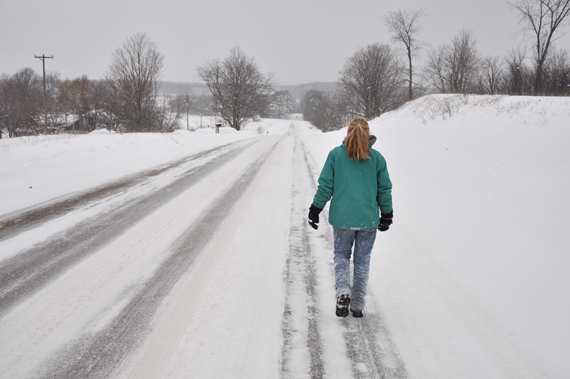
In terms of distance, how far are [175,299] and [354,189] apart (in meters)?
2.03

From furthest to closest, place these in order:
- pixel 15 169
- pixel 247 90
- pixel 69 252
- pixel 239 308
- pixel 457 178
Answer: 1. pixel 247 90
2. pixel 15 169
3. pixel 457 178
4. pixel 69 252
5. pixel 239 308

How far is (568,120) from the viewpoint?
725 centimetres

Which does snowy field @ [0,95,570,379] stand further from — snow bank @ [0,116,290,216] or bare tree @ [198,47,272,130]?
bare tree @ [198,47,272,130]

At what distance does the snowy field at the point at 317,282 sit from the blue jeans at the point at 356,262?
9.9 inches

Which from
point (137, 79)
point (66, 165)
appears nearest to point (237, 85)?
point (137, 79)

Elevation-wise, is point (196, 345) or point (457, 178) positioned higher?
point (457, 178)

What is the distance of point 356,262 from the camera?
117 inches

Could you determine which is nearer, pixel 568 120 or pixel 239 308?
pixel 239 308

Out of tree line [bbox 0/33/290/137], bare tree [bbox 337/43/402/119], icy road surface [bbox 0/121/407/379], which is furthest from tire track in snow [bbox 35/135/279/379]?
bare tree [bbox 337/43/402/119]

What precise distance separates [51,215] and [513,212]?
7710 mm

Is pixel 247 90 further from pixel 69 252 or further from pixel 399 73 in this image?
pixel 69 252

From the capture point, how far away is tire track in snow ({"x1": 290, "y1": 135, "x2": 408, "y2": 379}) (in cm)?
228

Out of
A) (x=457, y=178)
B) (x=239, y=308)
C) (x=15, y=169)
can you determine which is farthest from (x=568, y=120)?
(x=15, y=169)

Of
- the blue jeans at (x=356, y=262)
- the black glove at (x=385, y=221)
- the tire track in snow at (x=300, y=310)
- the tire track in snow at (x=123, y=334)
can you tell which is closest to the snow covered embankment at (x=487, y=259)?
the blue jeans at (x=356, y=262)
